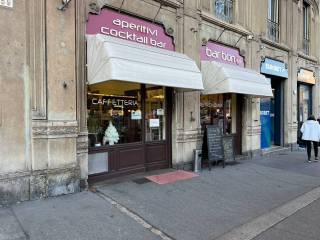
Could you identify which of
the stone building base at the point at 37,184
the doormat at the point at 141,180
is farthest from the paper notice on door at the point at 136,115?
the stone building base at the point at 37,184

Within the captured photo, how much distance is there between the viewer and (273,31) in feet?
44.9

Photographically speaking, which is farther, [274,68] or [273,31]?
[273,31]

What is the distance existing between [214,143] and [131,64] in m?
4.15

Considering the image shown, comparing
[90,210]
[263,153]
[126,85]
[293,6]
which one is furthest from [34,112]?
[293,6]

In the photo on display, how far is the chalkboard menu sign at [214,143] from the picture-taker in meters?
9.14

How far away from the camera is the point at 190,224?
191 inches

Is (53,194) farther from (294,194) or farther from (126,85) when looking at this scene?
(294,194)

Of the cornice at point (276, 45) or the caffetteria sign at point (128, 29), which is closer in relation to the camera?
the caffetteria sign at point (128, 29)

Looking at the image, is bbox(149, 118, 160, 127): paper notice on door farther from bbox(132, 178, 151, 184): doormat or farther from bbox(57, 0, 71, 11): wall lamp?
bbox(57, 0, 71, 11): wall lamp

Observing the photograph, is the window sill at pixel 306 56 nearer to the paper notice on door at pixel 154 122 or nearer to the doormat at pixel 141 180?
the paper notice on door at pixel 154 122

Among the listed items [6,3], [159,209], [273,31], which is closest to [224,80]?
[159,209]

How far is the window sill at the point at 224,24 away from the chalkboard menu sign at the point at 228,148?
3622 millimetres

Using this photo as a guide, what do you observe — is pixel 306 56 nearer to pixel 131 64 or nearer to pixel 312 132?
pixel 312 132

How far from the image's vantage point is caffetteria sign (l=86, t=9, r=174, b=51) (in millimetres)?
6930
